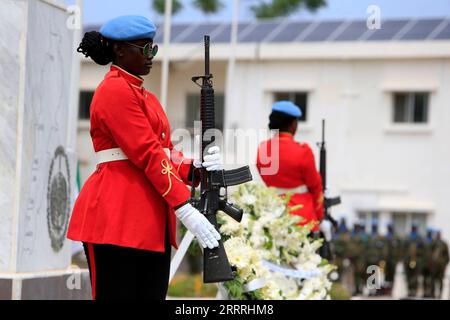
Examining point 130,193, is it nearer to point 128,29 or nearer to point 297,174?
point 128,29

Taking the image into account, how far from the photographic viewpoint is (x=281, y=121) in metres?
8.53

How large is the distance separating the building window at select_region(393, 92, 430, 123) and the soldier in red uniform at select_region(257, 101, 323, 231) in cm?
1692

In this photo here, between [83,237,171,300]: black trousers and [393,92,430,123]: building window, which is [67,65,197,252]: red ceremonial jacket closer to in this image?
[83,237,171,300]: black trousers

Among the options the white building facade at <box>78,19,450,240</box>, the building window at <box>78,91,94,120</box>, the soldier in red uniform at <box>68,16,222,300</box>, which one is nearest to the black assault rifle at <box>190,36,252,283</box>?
the soldier in red uniform at <box>68,16,222,300</box>

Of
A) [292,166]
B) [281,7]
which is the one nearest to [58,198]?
[292,166]

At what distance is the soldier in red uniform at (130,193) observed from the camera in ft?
15.3

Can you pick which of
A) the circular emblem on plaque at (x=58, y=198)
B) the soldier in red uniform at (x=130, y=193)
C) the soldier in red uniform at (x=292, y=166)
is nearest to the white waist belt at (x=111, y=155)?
the soldier in red uniform at (x=130, y=193)

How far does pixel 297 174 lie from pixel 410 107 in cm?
1740

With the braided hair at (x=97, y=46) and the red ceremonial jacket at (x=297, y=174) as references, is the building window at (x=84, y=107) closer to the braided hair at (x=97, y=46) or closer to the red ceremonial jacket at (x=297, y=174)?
the red ceremonial jacket at (x=297, y=174)

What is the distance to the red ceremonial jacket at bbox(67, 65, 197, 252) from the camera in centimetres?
465

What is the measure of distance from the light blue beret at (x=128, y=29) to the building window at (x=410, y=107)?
2074cm
